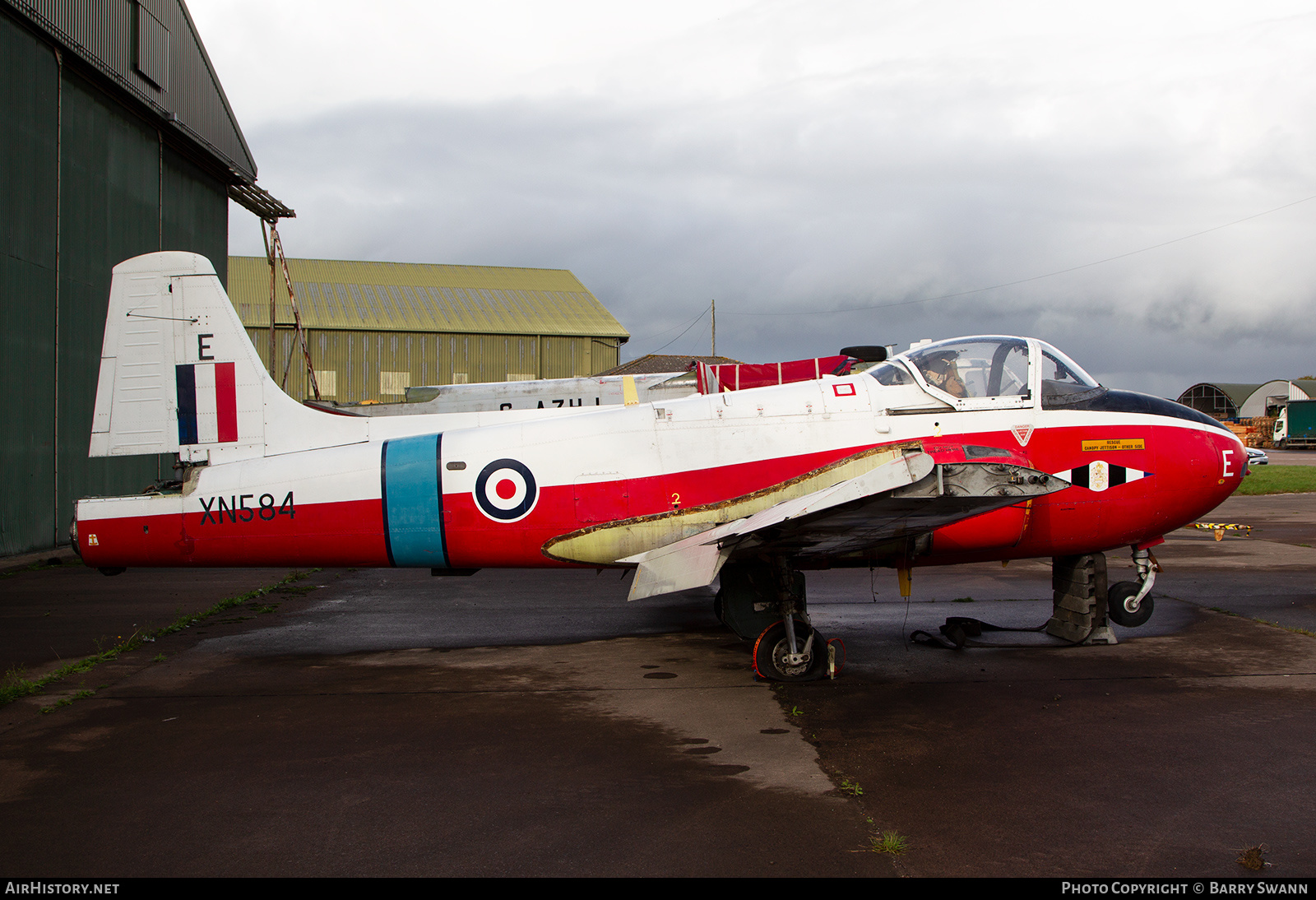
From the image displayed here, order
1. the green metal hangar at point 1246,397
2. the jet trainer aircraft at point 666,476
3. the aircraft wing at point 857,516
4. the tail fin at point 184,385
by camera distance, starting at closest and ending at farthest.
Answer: the aircraft wing at point 857,516 → the jet trainer aircraft at point 666,476 → the tail fin at point 184,385 → the green metal hangar at point 1246,397

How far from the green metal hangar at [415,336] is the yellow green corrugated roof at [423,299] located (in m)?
0.07

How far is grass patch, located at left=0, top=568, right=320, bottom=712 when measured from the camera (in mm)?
6332

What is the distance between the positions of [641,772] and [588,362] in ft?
114

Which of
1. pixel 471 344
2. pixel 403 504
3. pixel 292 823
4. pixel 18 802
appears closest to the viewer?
pixel 292 823

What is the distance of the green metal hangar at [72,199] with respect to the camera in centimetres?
1446

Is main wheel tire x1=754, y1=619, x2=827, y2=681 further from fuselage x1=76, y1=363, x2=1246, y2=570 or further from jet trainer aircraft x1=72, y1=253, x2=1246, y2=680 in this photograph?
fuselage x1=76, y1=363, x2=1246, y2=570

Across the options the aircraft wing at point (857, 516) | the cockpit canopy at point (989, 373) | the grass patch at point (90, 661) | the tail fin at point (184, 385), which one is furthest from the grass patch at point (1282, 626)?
the grass patch at point (90, 661)

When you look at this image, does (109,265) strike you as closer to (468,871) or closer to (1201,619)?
(468,871)

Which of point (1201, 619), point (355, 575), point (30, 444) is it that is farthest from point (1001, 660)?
point (30, 444)

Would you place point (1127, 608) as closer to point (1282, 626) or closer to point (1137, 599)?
point (1137, 599)

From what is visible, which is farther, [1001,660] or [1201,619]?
[1201,619]

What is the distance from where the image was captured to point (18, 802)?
4387mm

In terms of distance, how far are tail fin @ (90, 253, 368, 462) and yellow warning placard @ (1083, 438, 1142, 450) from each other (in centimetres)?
657

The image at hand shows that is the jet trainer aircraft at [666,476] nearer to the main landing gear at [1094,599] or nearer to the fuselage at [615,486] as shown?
the fuselage at [615,486]
